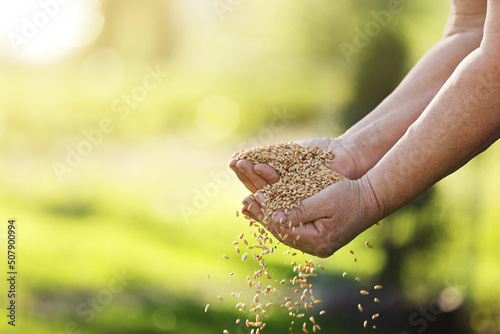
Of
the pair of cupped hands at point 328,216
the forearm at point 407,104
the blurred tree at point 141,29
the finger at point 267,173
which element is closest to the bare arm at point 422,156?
the pair of cupped hands at point 328,216

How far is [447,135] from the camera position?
152 centimetres

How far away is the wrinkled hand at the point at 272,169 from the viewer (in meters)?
1.81

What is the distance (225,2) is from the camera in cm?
452

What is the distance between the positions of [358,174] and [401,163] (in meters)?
0.33

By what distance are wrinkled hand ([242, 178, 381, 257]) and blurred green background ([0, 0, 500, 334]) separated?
71.7 inches

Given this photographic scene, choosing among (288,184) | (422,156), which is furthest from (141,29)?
(422,156)

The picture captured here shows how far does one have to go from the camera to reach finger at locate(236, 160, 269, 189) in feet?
5.91

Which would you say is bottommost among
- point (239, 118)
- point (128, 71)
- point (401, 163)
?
point (401, 163)

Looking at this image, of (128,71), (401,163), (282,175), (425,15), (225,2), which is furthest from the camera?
(128,71)

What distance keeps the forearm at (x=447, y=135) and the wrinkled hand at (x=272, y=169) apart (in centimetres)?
22

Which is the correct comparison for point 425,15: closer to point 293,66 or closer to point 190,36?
point 293,66

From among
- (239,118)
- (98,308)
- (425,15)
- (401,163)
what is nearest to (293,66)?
(239,118)

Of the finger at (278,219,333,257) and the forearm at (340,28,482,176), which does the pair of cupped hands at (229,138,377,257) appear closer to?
the finger at (278,219,333,257)

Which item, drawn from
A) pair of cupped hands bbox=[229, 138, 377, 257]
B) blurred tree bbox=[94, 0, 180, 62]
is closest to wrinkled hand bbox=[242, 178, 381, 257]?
pair of cupped hands bbox=[229, 138, 377, 257]
